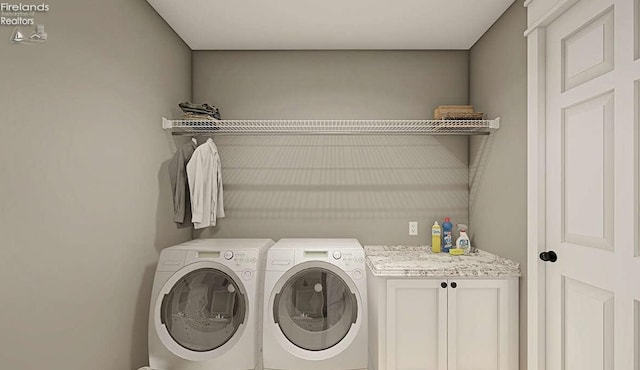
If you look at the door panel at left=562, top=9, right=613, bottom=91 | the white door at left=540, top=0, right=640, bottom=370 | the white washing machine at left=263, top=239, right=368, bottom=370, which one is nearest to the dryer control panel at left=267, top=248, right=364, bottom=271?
the white washing machine at left=263, top=239, right=368, bottom=370

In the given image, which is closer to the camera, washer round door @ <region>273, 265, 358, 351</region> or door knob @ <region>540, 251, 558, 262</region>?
door knob @ <region>540, 251, 558, 262</region>

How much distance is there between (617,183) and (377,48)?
80.9 inches

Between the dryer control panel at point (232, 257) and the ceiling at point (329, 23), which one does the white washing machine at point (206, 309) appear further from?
the ceiling at point (329, 23)

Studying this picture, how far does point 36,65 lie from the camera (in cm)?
153

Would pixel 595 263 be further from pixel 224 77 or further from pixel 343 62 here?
pixel 224 77

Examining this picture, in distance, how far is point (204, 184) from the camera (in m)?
2.67

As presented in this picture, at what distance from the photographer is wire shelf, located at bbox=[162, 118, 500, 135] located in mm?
2672

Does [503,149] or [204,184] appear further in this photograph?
[204,184]

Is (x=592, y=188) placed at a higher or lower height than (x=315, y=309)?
higher

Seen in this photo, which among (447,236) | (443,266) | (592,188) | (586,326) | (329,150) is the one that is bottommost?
(586,326)

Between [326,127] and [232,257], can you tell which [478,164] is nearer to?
[326,127]

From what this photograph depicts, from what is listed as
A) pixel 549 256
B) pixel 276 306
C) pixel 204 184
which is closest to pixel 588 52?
pixel 549 256

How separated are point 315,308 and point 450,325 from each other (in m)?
0.83

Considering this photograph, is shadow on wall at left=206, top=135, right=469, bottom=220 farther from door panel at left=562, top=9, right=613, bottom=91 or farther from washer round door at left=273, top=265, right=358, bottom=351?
door panel at left=562, top=9, right=613, bottom=91
